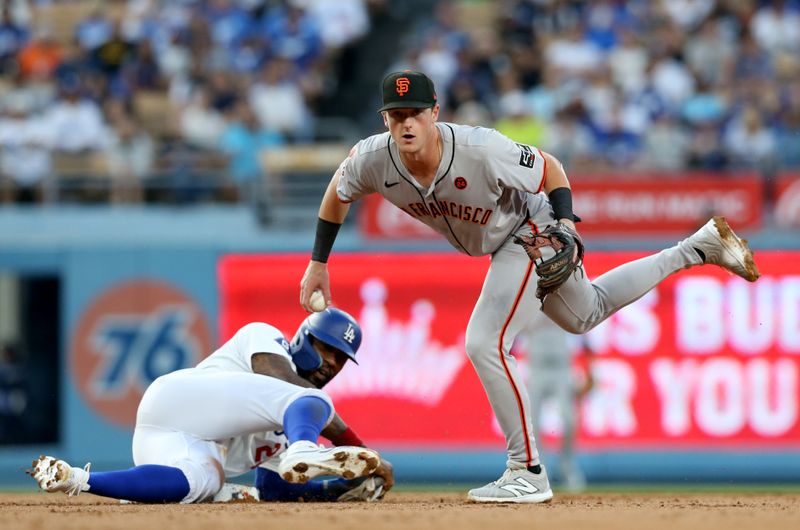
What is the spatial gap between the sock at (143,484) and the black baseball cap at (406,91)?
83.8 inches

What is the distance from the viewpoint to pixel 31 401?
15031 mm

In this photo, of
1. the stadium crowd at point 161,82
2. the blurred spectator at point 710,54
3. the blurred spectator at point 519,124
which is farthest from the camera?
the blurred spectator at point 710,54

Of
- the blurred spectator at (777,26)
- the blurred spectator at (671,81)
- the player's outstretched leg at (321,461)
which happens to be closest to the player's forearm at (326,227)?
the player's outstretched leg at (321,461)

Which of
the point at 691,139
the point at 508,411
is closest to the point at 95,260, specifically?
the point at 691,139

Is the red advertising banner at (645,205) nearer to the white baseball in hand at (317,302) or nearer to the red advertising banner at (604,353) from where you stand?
the red advertising banner at (604,353)

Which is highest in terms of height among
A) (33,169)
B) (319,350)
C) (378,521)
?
(33,169)

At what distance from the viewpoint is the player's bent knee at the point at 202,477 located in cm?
686

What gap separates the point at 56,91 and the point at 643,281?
10166 mm

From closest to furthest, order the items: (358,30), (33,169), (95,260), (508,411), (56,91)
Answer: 1. (508,411)
2. (95,260)
3. (33,169)
4. (56,91)
5. (358,30)

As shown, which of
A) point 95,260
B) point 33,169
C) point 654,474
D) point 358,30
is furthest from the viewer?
point 358,30

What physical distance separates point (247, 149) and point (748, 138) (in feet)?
17.2

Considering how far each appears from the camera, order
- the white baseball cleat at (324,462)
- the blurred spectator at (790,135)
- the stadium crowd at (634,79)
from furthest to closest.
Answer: the stadium crowd at (634,79)
the blurred spectator at (790,135)
the white baseball cleat at (324,462)

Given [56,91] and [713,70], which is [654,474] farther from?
[56,91]

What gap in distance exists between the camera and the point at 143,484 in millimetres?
6789
